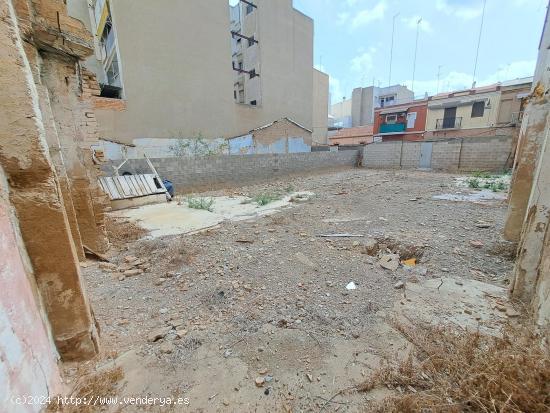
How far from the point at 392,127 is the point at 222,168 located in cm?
1888

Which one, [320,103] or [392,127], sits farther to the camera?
[320,103]

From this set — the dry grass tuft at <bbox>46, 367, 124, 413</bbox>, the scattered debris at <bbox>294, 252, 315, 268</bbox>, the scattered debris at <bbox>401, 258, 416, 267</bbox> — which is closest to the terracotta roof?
the scattered debris at <bbox>401, 258, 416, 267</bbox>

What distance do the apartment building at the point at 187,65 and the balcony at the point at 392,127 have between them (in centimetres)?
1045

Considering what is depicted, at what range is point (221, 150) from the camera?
45.8 feet

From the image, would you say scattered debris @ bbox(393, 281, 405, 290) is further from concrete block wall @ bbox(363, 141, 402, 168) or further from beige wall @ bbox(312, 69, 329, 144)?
beige wall @ bbox(312, 69, 329, 144)

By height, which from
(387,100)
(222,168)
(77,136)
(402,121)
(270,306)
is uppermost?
(387,100)

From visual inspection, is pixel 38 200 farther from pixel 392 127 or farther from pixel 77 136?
pixel 392 127

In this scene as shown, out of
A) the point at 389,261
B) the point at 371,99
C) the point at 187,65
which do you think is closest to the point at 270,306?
the point at 389,261

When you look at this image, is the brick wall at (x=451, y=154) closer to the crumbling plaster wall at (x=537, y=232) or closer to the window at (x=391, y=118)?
the window at (x=391, y=118)

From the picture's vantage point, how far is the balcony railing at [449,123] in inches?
765

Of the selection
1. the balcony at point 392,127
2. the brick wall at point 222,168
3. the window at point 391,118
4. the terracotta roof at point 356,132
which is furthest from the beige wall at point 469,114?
the brick wall at point 222,168

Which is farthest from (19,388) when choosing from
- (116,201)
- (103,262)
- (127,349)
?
(116,201)

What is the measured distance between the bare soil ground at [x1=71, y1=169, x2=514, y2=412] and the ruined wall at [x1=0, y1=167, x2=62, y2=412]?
1.13 feet

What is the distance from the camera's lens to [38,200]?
1450 millimetres
